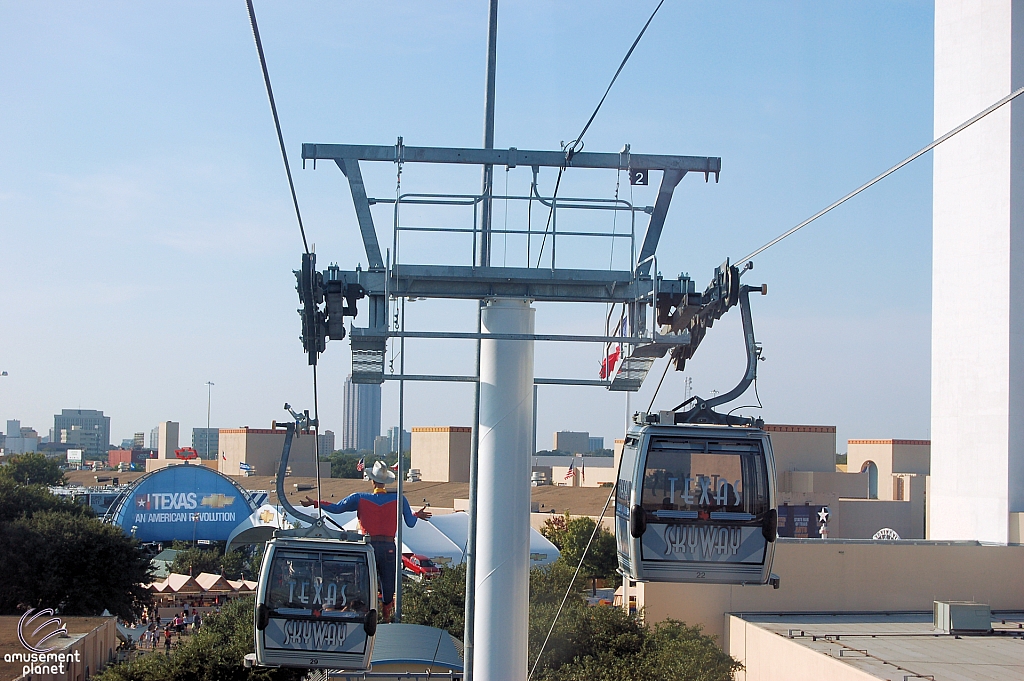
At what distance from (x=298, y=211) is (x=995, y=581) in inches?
1010

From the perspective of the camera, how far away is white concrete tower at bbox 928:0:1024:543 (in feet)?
120

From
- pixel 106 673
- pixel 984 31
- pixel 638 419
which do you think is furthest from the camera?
pixel 984 31

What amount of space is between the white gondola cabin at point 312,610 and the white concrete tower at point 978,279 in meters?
32.2

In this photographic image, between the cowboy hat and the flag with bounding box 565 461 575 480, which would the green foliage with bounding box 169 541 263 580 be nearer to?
the cowboy hat

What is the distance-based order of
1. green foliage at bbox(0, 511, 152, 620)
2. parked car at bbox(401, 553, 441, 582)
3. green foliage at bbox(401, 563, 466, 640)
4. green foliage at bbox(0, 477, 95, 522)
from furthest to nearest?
green foliage at bbox(0, 477, 95, 522), parked car at bbox(401, 553, 441, 582), green foliage at bbox(0, 511, 152, 620), green foliage at bbox(401, 563, 466, 640)

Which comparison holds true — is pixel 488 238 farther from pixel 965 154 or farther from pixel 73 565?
pixel 965 154

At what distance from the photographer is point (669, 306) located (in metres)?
10.5

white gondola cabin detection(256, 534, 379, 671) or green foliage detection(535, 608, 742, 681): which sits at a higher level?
white gondola cabin detection(256, 534, 379, 671)

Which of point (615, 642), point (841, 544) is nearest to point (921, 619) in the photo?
point (841, 544)

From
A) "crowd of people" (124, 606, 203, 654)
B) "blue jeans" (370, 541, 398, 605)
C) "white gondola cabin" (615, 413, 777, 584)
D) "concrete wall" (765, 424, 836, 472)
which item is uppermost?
"white gondola cabin" (615, 413, 777, 584)

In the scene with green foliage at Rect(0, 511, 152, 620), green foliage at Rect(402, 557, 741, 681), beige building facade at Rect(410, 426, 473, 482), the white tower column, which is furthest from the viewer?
beige building facade at Rect(410, 426, 473, 482)

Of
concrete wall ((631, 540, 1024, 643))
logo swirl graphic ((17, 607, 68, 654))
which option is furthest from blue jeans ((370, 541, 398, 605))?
concrete wall ((631, 540, 1024, 643))

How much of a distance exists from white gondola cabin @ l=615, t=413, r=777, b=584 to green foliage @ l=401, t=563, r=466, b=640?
15122mm

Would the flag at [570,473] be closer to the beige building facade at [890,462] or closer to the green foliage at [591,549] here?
the beige building facade at [890,462]
